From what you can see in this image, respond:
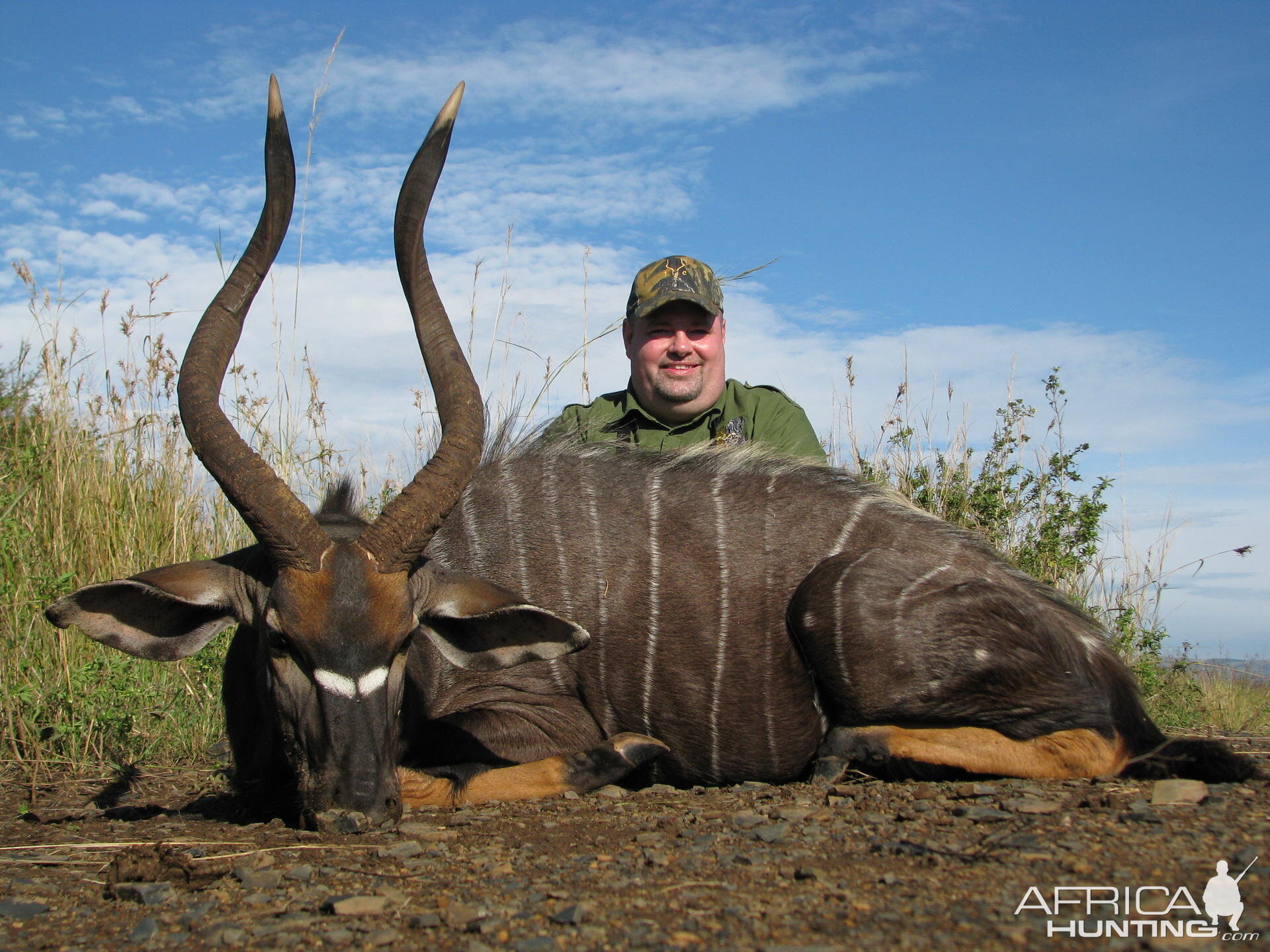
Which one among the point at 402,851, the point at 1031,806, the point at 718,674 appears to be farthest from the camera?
the point at 718,674

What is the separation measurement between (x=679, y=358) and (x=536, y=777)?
2697 mm

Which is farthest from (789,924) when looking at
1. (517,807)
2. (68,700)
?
(68,700)

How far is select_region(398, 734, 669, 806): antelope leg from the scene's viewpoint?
12.4ft

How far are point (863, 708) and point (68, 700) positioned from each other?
349 centimetres

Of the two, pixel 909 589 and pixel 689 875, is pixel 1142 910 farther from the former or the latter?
pixel 909 589

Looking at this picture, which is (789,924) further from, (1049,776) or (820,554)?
(820,554)

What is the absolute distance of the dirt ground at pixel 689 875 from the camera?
2.19m

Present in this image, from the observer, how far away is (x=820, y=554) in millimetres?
4316

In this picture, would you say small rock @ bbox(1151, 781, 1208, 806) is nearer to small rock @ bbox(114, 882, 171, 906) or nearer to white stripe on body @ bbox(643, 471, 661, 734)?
white stripe on body @ bbox(643, 471, 661, 734)

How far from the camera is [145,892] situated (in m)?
2.67

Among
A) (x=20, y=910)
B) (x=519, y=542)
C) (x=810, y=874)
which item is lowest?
(x=20, y=910)

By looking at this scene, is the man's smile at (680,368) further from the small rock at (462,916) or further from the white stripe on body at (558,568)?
the small rock at (462,916)

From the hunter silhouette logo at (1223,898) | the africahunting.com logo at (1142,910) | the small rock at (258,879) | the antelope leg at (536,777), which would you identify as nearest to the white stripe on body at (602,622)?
the antelope leg at (536,777)

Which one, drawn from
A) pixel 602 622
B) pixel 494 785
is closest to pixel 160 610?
pixel 494 785
